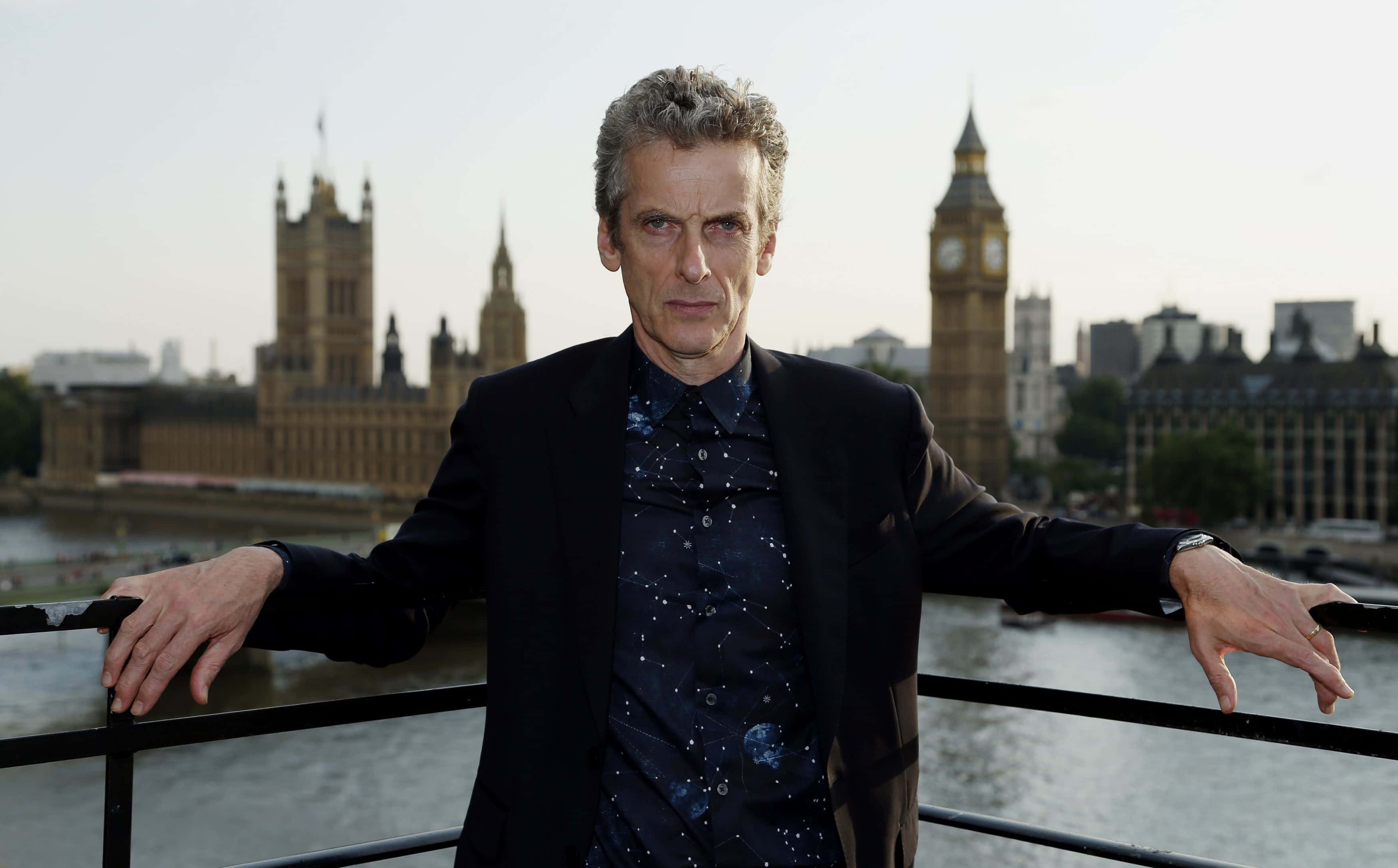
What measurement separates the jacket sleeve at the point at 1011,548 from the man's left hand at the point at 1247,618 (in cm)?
4

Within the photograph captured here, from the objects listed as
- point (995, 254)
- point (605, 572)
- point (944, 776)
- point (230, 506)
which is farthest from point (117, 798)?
point (230, 506)

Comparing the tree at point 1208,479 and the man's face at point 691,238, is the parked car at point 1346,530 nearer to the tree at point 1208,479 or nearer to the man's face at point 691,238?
Answer: the tree at point 1208,479

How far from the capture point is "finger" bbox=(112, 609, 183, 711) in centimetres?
111

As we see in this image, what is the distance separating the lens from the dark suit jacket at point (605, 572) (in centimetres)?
112

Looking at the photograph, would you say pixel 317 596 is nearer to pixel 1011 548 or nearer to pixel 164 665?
pixel 164 665

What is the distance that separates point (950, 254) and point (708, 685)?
1610 inches

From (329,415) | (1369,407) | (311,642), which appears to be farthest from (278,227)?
(311,642)

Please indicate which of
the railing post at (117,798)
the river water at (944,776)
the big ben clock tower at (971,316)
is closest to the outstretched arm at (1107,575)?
the railing post at (117,798)

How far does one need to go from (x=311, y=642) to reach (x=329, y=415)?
144ft

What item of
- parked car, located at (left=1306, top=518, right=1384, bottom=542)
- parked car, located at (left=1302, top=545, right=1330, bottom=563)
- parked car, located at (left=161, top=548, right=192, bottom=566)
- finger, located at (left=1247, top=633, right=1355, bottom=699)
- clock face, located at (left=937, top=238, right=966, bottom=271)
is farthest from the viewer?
clock face, located at (left=937, top=238, right=966, bottom=271)

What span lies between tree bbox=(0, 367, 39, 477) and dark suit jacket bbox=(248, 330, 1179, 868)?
184 ft

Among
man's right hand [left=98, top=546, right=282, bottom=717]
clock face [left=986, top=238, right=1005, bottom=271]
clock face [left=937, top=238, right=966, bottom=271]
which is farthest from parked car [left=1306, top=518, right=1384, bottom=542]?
man's right hand [left=98, top=546, right=282, bottom=717]

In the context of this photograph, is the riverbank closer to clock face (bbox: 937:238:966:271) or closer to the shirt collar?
clock face (bbox: 937:238:966:271)

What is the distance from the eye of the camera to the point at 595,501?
1166 mm
